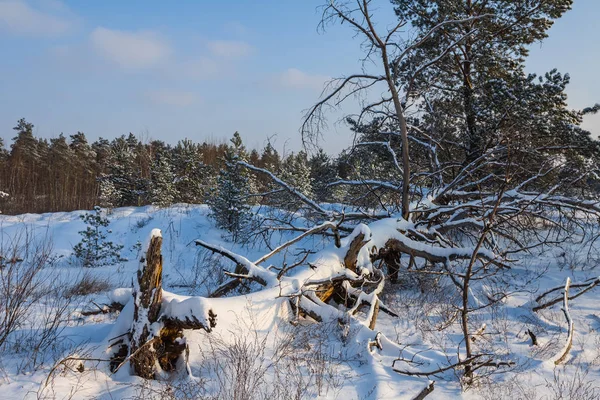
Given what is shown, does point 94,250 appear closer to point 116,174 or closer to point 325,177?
point 325,177

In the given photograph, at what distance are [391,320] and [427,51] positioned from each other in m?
6.99

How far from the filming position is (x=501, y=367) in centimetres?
314

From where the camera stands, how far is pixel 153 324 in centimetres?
286

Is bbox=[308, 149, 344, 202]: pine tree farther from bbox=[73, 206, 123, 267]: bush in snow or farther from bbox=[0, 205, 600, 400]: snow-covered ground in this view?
bbox=[73, 206, 123, 267]: bush in snow

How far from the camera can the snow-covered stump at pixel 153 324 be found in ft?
9.11

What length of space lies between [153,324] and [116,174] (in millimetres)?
24484

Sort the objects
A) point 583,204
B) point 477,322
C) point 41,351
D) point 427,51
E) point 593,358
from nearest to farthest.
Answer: point 41,351, point 593,358, point 477,322, point 583,204, point 427,51

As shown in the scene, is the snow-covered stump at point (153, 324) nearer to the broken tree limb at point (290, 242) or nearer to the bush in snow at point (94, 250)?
the broken tree limb at point (290, 242)

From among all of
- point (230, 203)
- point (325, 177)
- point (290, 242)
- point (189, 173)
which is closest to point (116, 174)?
point (189, 173)

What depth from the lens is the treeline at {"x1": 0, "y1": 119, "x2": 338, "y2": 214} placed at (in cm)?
1916

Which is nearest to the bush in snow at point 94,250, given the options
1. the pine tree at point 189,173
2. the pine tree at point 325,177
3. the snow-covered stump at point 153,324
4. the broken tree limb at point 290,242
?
the pine tree at point 325,177

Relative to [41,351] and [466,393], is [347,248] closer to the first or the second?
[466,393]

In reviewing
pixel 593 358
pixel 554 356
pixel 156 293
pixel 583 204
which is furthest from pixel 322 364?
pixel 583 204

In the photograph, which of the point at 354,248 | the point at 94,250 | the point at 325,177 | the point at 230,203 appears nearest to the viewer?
the point at 354,248
